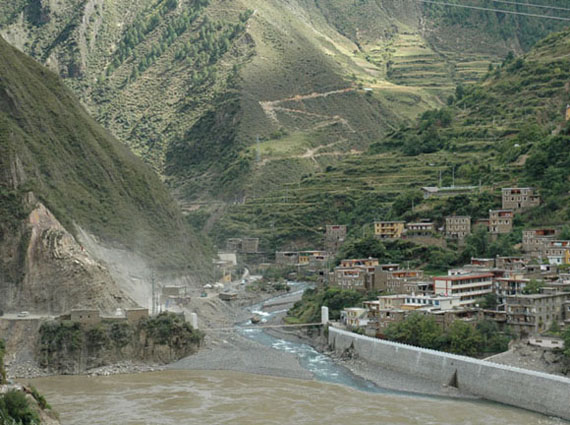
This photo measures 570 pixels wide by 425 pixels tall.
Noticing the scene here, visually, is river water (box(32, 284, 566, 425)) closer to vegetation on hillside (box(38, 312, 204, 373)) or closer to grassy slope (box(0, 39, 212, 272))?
vegetation on hillside (box(38, 312, 204, 373))

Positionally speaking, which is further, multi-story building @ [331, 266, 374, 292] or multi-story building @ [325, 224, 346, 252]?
multi-story building @ [325, 224, 346, 252]

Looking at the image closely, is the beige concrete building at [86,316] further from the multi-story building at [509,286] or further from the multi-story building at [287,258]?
the multi-story building at [287,258]

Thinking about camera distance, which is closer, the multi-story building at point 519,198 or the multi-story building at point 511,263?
the multi-story building at point 511,263

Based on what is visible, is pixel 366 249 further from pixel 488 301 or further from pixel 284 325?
pixel 488 301

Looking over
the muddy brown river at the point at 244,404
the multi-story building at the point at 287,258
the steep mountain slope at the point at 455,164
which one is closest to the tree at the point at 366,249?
the steep mountain slope at the point at 455,164

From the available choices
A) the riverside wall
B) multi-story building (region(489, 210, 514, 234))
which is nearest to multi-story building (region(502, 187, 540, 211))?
multi-story building (region(489, 210, 514, 234))

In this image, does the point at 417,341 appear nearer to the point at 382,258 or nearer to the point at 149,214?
the point at 382,258

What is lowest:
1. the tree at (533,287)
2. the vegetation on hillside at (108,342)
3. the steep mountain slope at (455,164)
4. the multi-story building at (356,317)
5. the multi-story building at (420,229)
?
the vegetation on hillside at (108,342)
